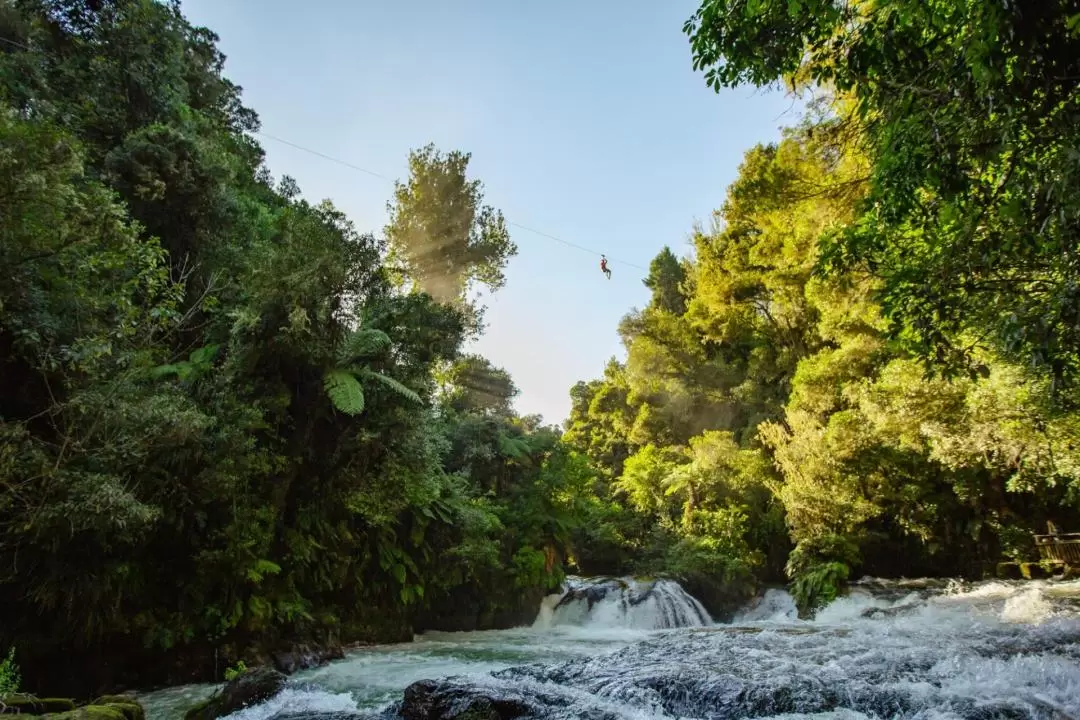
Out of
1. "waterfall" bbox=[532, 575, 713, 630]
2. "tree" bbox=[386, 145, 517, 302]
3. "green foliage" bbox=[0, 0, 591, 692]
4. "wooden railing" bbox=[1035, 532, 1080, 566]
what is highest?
"tree" bbox=[386, 145, 517, 302]

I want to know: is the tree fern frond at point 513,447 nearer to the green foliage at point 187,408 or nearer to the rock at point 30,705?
the green foliage at point 187,408

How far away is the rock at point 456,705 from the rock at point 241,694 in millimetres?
1874

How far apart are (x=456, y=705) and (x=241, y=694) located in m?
2.64

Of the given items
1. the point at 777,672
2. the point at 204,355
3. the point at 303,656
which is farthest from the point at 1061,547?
the point at 204,355

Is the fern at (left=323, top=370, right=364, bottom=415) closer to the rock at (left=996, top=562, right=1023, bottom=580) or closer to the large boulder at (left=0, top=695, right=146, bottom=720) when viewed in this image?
the large boulder at (left=0, top=695, right=146, bottom=720)

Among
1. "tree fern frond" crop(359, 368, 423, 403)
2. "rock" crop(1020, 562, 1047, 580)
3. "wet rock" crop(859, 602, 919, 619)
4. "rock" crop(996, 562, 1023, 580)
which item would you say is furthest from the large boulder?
"rock" crop(996, 562, 1023, 580)

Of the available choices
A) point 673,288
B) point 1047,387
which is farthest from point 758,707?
point 673,288

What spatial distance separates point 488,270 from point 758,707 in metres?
16.6

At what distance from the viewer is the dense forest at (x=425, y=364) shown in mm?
4078

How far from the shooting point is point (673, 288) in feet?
113

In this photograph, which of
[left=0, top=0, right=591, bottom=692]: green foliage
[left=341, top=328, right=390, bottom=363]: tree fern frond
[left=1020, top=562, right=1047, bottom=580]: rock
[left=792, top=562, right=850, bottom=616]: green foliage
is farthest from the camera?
[left=1020, top=562, right=1047, bottom=580]: rock

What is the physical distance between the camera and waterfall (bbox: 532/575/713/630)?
578 inches

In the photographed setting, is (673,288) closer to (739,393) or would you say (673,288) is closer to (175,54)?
(739,393)

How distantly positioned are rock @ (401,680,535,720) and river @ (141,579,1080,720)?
0.20 ft
